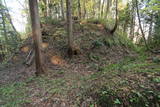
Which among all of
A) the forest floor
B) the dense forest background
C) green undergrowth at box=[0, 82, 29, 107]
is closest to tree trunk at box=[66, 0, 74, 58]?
the dense forest background

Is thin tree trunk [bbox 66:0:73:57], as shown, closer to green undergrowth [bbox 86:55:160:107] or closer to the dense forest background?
the dense forest background

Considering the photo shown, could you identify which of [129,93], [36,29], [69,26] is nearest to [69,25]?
[69,26]

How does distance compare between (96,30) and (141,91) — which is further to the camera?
(96,30)

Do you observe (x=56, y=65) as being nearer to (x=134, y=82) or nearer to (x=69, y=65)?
(x=69, y=65)

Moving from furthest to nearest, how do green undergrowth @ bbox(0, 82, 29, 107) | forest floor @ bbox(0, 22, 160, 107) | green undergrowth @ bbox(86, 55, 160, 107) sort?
green undergrowth @ bbox(0, 82, 29, 107) → forest floor @ bbox(0, 22, 160, 107) → green undergrowth @ bbox(86, 55, 160, 107)

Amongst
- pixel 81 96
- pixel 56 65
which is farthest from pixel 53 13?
pixel 81 96

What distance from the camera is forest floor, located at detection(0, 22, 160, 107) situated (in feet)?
9.05

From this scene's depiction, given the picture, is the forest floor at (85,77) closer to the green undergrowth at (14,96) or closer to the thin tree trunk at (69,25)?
the green undergrowth at (14,96)

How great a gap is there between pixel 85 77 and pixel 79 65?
71.8 inches

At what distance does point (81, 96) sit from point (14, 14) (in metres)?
17.3

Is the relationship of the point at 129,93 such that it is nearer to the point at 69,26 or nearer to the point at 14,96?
the point at 14,96

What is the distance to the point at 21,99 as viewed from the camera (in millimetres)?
3619

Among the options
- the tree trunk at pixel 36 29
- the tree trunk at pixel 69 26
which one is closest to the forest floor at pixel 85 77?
the tree trunk at pixel 69 26

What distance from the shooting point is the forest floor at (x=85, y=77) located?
276 centimetres
